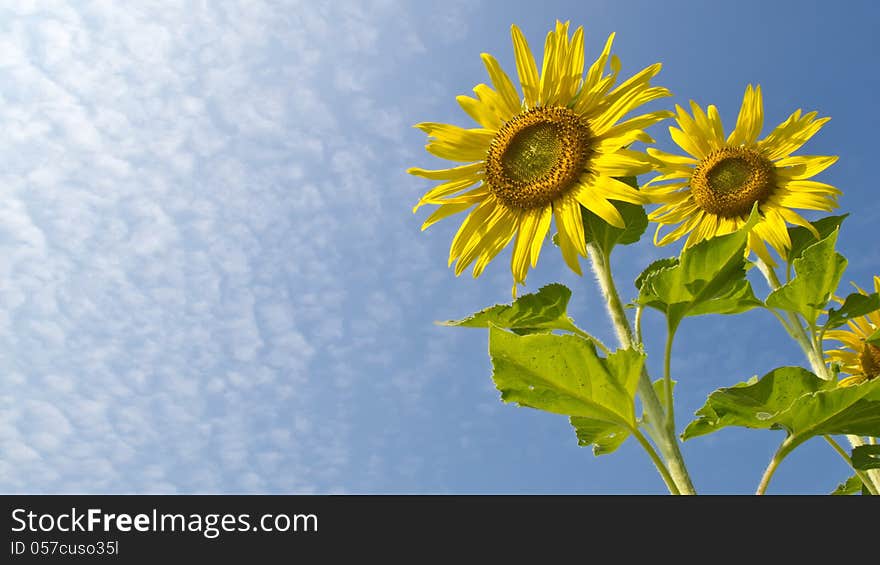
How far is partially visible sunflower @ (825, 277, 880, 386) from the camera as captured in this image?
510 centimetres

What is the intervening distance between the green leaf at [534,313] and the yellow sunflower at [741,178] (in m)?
1.87

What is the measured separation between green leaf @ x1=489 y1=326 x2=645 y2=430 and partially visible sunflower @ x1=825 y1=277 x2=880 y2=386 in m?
3.23

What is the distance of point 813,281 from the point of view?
3.25 meters

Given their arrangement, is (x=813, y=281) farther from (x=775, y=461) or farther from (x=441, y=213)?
(x=441, y=213)

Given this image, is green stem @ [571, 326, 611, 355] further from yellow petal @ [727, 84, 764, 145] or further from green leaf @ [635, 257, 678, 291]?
yellow petal @ [727, 84, 764, 145]

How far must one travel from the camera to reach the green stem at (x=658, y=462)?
7.99 ft

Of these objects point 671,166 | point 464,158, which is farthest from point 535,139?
point 671,166
